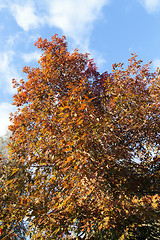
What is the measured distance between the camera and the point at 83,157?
3.63m

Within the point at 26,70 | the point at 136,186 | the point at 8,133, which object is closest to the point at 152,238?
the point at 136,186

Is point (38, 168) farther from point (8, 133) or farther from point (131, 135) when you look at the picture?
point (8, 133)

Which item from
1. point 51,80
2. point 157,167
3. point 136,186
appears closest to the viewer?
point 136,186

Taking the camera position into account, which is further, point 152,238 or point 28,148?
point 28,148

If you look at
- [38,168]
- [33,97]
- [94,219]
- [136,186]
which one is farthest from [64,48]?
[94,219]

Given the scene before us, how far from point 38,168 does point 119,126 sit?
3.12 metres

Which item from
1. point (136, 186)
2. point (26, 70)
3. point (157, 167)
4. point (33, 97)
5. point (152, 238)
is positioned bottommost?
point (152, 238)

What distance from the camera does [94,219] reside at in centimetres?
380

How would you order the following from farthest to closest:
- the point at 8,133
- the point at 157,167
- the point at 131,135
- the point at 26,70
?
the point at 8,133 < the point at 26,70 < the point at 131,135 < the point at 157,167

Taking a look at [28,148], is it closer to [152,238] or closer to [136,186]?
[136,186]

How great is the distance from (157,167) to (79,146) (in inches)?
158

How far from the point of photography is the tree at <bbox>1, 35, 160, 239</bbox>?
12.1 feet

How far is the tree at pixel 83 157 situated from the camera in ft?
12.1

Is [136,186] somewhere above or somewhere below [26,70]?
below
